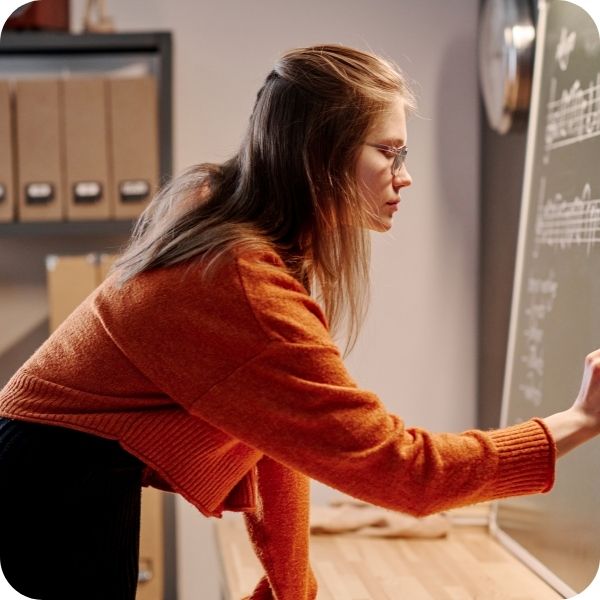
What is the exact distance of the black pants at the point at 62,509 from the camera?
1059mm

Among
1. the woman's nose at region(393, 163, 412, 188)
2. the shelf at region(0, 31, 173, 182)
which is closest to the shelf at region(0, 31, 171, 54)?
the shelf at region(0, 31, 173, 182)

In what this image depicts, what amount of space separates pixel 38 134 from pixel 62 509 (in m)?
1.59

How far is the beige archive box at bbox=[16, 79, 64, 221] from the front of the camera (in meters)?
2.45

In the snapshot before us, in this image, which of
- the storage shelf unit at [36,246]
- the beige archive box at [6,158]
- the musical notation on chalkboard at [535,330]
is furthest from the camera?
the storage shelf unit at [36,246]

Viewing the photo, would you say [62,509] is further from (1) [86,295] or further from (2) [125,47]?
(2) [125,47]

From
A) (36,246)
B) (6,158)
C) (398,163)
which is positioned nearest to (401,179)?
(398,163)

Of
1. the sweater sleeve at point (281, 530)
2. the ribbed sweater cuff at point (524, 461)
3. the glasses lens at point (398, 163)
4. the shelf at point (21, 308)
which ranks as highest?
the glasses lens at point (398, 163)

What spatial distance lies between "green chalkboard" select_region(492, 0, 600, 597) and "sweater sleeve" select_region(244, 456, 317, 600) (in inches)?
18.7

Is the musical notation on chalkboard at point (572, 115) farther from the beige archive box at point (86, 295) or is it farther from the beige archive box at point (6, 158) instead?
the beige archive box at point (6, 158)

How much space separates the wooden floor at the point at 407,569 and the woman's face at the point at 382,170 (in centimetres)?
75

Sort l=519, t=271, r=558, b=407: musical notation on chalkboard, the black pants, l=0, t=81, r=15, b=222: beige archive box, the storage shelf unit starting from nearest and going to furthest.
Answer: the black pants → l=519, t=271, r=558, b=407: musical notation on chalkboard → l=0, t=81, r=15, b=222: beige archive box → the storage shelf unit

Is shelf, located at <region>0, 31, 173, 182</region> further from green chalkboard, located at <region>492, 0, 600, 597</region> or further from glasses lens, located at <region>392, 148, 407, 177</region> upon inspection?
glasses lens, located at <region>392, 148, 407, 177</region>

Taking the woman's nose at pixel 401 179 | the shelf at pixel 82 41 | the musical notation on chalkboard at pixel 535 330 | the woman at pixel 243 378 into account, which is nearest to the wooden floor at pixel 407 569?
the musical notation on chalkboard at pixel 535 330

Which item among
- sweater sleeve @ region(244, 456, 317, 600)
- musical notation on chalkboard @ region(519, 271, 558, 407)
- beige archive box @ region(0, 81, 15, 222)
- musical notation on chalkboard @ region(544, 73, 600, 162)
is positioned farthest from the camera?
beige archive box @ region(0, 81, 15, 222)
